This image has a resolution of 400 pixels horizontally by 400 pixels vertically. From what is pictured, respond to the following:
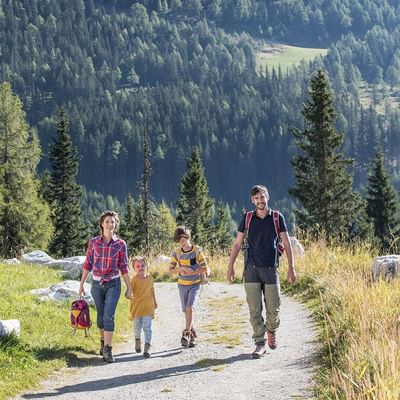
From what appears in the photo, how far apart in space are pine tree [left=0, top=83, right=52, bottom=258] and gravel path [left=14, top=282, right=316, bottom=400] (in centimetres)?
3203

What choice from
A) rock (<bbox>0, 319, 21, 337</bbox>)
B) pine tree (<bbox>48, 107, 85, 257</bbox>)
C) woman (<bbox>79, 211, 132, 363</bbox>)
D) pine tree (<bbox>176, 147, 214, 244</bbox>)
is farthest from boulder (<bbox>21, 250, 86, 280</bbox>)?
pine tree (<bbox>176, 147, 214, 244</bbox>)

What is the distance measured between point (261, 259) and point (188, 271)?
1.81m

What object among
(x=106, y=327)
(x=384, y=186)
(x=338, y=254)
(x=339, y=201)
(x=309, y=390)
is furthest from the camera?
(x=384, y=186)

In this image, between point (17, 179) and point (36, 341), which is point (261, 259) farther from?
point (17, 179)

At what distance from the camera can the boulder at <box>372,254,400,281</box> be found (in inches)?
500

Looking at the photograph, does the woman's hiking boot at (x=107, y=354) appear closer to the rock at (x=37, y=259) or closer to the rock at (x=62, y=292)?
the rock at (x=62, y=292)

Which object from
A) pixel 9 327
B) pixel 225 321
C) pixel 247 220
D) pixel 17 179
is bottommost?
pixel 17 179

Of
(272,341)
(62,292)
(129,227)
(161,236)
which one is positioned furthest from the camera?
(129,227)

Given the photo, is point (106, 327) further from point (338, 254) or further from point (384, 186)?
point (384, 186)

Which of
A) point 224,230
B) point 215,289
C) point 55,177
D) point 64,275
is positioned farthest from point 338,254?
point 224,230

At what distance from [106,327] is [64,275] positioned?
8.84 m

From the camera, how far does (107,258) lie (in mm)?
10016

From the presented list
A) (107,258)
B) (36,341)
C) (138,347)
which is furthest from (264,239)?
(36,341)

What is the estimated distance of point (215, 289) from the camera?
18703 mm
